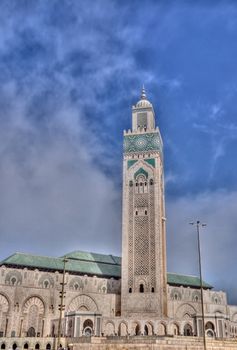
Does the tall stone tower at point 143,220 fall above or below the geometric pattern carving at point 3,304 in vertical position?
above

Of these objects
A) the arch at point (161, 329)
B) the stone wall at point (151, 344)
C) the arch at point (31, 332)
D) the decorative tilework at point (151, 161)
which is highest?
the decorative tilework at point (151, 161)

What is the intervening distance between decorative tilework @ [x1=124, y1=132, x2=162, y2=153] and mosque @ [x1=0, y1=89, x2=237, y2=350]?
12 cm

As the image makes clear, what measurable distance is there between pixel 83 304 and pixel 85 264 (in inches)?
215

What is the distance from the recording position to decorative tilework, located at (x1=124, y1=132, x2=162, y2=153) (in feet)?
163

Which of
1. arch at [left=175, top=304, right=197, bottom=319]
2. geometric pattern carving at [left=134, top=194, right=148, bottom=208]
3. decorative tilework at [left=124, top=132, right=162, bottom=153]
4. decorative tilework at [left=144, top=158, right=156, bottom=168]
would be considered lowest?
arch at [left=175, top=304, right=197, bottom=319]

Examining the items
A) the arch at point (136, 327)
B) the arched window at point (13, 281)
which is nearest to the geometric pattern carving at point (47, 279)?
the arched window at point (13, 281)

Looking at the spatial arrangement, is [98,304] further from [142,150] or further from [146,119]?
[146,119]

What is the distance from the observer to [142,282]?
44.6 metres

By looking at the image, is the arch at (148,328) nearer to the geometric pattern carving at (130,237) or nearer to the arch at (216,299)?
the geometric pattern carving at (130,237)

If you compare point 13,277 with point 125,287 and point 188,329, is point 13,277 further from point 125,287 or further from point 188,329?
point 188,329

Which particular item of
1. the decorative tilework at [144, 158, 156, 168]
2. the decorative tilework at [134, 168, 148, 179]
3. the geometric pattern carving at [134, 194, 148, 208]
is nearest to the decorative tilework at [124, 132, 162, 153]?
the decorative tilework at [144, 158, 156, 168]

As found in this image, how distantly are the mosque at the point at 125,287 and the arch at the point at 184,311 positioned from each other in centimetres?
8

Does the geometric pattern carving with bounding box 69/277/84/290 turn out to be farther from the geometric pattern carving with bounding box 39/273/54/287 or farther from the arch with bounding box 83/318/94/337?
the arch with bounding box 83/318/94/337

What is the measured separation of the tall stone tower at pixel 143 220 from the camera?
43.8 meters
